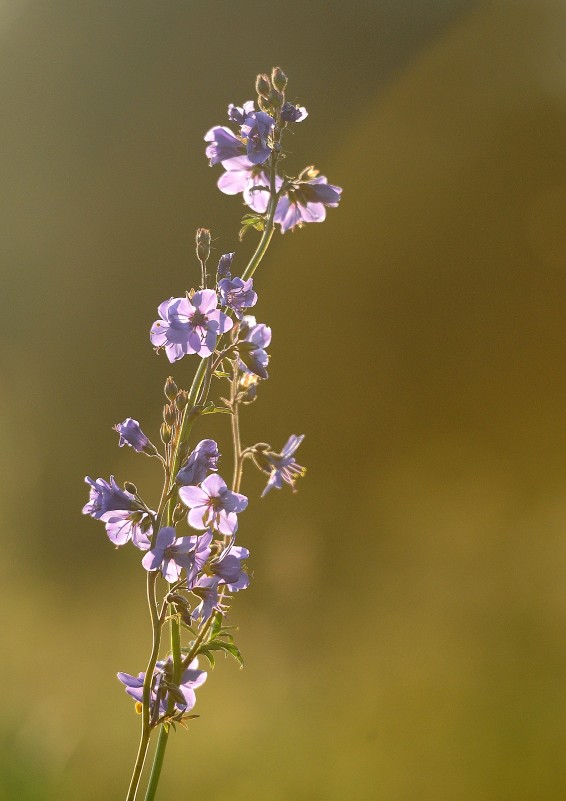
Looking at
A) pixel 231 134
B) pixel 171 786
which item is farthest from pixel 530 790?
pixel 231 134

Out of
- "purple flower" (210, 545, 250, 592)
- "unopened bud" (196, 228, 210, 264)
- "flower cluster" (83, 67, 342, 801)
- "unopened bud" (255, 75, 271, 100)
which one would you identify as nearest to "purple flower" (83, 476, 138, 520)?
"flower cluster" (83, 67, 342, 801)

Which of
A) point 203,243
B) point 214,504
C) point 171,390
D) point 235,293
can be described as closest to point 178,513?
point 214,504

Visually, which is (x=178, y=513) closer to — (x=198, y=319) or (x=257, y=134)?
(x=198, y=319)

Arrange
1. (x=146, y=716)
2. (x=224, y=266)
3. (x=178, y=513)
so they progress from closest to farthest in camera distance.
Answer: (x=146, y=716)
(x=178, y=513)
(x=224, y=266)

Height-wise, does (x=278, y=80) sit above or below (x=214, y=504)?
above

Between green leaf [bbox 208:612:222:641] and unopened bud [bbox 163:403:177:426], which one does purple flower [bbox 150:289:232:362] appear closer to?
unopened bud [bbox 163:403:177:426]

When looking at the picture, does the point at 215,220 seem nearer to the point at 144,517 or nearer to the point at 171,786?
the point at 171,786

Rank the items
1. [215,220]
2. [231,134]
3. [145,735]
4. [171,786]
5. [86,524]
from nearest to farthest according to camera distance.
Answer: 1. [145,735]
2. [231,134]
3. [171,786]
4. [86,524]
5. [215,220]
